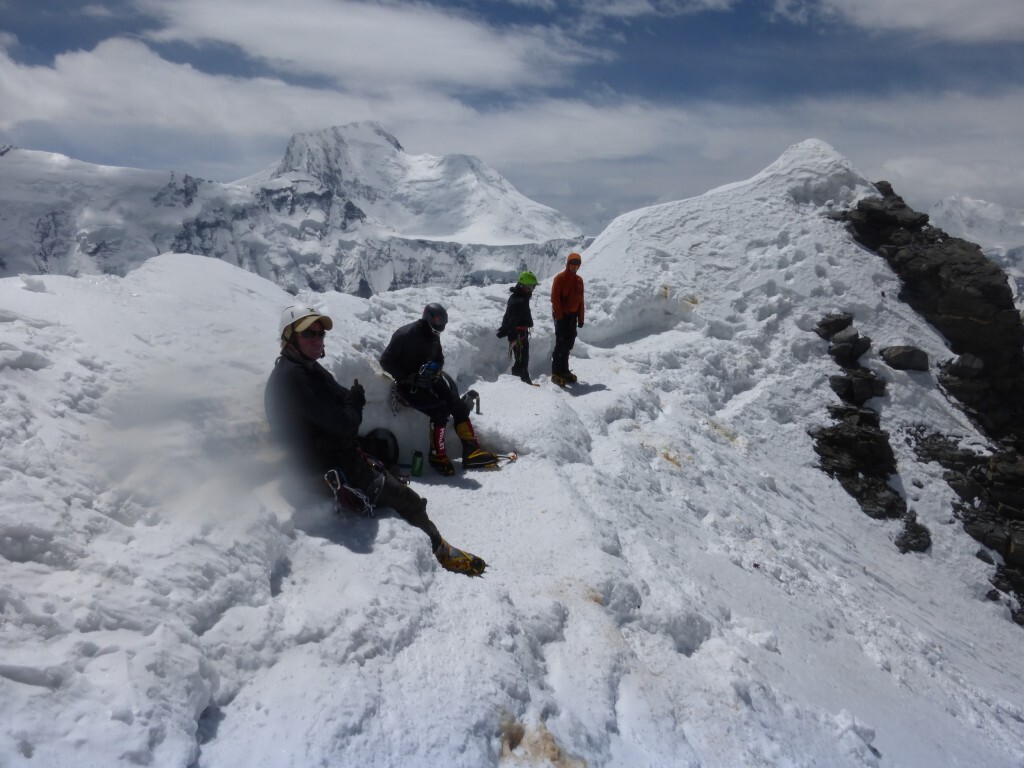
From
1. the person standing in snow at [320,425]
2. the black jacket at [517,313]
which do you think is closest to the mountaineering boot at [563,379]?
the black jacket at [517,313]

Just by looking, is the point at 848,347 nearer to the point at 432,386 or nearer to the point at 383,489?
the point at 432,386

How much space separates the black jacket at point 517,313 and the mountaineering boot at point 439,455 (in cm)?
402

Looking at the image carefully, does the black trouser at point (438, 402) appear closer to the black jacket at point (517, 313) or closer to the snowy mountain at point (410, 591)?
the snowy mountain at point (410, 591)

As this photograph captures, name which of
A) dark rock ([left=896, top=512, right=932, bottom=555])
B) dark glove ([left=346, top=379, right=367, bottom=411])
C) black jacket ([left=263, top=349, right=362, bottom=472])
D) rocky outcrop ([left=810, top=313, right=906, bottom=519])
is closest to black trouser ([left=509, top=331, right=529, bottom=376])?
dark glove ([left=346, top=379, right=367, bottom=411])

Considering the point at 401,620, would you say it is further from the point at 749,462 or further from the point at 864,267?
the point at 864,267

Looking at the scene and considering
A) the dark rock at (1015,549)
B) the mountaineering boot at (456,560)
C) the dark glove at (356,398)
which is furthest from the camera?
the dark rock at (1015,549)

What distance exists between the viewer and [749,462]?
12.9m

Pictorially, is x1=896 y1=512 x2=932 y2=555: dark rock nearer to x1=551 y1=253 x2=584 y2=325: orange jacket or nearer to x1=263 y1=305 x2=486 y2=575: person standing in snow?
x1=551 y1=253 x2=584 y2=325: orange jacket

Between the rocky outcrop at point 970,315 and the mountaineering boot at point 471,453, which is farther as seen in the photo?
the rocky outcrop at point 970,315

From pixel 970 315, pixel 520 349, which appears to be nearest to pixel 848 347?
pixel 970 315

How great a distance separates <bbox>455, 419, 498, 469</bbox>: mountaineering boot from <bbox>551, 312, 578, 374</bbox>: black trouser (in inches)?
178

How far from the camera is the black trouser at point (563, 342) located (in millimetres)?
13242

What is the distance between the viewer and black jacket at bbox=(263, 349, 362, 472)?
5.84 m

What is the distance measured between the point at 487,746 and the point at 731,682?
8.55 ft
